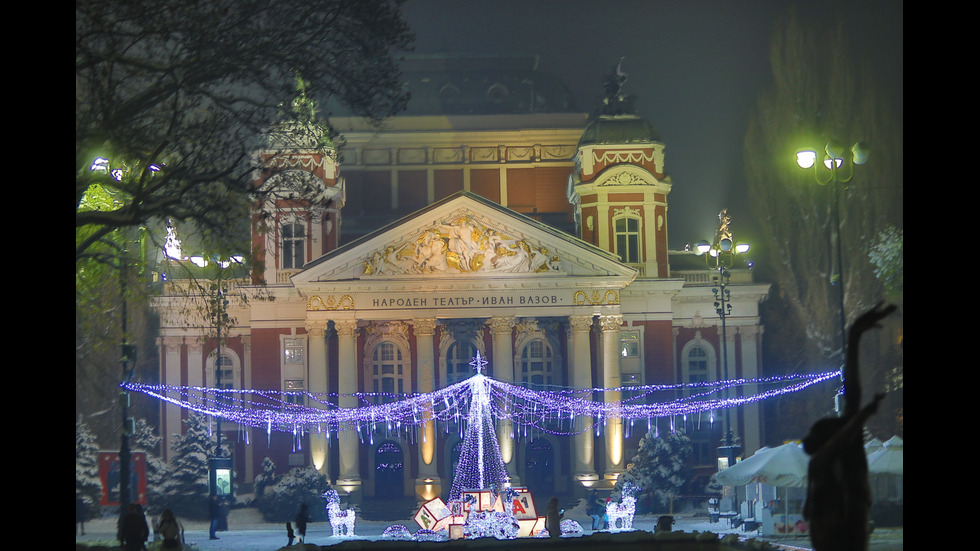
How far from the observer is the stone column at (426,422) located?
176 ft

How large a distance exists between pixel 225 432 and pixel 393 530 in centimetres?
1817

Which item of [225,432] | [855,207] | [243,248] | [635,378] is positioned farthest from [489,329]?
[243,248]

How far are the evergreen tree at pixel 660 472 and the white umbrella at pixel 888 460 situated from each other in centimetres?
1824

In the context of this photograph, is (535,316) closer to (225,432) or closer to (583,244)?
(583,244)

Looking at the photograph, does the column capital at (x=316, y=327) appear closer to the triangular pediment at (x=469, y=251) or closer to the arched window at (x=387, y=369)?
the triangular pediment at (x=469, y=251)

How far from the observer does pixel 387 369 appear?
2277 inches

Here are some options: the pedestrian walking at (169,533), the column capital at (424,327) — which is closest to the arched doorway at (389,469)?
the column capital at (424,327)

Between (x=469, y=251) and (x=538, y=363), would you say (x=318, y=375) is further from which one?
(x=538, y=363)

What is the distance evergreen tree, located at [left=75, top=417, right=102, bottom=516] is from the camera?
44.8m

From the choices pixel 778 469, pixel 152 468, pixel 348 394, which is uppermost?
pixel 348 394

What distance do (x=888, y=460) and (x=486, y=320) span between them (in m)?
26.4

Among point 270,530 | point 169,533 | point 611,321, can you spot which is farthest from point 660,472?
point 169,533

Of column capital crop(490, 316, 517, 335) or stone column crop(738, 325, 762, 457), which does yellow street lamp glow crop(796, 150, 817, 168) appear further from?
stone column crop(738, 325, 762, 457)

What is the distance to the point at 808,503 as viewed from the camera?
43.1ft
